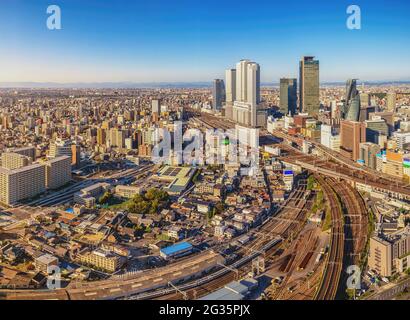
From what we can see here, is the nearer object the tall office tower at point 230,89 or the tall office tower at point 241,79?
the tall office tower at point 241,79

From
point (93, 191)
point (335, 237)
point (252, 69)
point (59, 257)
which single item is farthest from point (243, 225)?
point (252, 69)

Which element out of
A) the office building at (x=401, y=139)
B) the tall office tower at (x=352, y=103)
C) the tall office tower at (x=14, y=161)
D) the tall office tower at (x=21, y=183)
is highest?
the tall office tower at (x=352, y=103)

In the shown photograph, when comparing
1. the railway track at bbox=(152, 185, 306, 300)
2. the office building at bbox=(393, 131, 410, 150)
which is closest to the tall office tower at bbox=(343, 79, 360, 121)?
the office building at bbox=(393, 131, 410, 150)

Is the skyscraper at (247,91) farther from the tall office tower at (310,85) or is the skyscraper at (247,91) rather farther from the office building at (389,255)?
the office building at (389,255)

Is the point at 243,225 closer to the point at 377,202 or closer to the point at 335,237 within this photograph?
the point at 335,237

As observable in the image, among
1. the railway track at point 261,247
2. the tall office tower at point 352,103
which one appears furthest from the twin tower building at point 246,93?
the railway track at point 261,247

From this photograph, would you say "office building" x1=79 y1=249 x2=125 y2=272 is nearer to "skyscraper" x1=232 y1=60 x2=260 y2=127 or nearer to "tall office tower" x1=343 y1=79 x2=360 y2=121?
"tall office tower" x1=343 y1=79 x2=360 y2=121

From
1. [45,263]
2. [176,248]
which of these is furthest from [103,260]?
[176,248]
